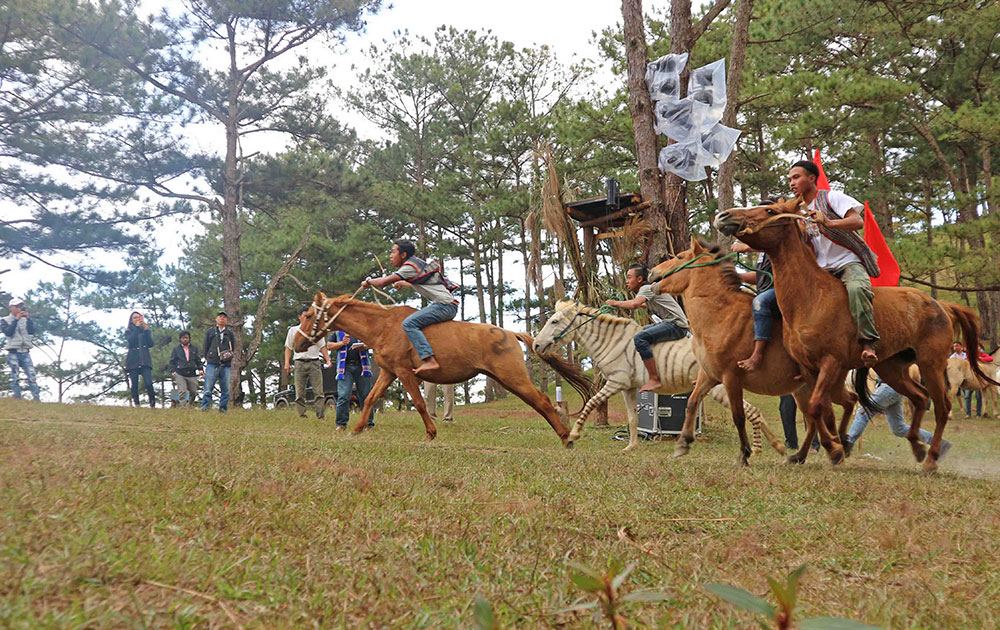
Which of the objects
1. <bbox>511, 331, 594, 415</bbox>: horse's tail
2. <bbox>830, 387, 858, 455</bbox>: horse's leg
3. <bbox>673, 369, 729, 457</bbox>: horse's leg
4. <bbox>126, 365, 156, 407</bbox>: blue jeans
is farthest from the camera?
<bbox>126, 365, 156, 407</bbox>: blue jeans

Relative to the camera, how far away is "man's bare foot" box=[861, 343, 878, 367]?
5578 millimetres

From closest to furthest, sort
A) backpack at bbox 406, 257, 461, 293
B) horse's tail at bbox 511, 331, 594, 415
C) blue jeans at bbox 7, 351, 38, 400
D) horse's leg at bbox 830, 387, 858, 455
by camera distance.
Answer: horse's leg at bbox 830, 387, 858, 455 < backpack at bbox 406, 257, 461, 293 < horse's tail at bbox 511, 331, 594, 415 < blue jeans at bbox 7, 351, 38, 400

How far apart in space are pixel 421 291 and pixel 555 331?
2.04 meters

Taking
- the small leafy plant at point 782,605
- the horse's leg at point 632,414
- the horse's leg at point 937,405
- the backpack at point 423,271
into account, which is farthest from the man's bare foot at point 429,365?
the small leafy plant at point 782,605

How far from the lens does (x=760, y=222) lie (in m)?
5.71

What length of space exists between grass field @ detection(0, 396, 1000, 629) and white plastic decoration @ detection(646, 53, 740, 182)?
7.99 meters

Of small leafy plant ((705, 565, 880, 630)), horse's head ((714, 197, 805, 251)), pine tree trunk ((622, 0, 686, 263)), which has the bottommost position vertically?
small leafy plant ((705, 565, 880, 630))

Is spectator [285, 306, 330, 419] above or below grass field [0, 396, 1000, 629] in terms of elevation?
above

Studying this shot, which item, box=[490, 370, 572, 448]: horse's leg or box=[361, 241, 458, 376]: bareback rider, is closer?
box=[490, 370, 572, 448]: horse's leg

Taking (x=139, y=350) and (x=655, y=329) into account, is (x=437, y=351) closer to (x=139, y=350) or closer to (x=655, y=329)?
(x=655, y=329)

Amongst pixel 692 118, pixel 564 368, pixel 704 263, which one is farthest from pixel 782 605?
pixel 692 118

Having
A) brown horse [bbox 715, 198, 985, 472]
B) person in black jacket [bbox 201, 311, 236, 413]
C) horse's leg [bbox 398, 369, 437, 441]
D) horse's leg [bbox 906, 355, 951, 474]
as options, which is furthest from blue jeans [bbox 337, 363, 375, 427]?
horse's leg [bbox 906, 355, 951, 474]

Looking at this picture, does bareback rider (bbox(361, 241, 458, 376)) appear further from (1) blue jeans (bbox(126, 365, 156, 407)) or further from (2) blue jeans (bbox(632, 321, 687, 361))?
(1) blue jeans (bbox(126, 365, 156, 407))

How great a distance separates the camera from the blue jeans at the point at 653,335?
938 cm
